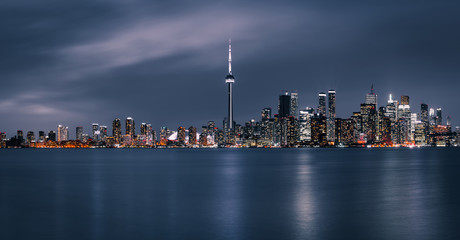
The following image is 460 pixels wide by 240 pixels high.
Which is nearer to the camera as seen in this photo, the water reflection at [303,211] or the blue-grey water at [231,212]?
the blue-grey water at [231,212]

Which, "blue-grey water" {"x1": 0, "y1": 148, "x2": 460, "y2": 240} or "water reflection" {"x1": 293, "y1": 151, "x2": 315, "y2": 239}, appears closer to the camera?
"blue-grey water" {"x1": 0, "y1": 148, "x2": 460, "y2": 240}

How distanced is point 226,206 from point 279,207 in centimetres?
477

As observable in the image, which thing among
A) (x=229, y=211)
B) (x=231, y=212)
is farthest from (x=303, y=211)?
(x=229, y=211)

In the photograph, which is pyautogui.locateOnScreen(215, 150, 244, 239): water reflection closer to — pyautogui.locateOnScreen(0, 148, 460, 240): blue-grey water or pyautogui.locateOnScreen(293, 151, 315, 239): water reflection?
pyautogui.locateOnScreen(0, 148, 460, 240): blue-grey water

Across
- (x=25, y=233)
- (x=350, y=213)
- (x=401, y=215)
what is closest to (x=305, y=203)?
(x=350, y=213)

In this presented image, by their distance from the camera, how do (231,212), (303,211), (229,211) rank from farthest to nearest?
(229,211) → (303,211) → (231,212)

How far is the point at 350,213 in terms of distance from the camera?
39.1 metres

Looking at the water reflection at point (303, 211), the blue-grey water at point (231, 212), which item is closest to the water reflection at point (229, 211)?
the blue-grey water at point (231, 212)

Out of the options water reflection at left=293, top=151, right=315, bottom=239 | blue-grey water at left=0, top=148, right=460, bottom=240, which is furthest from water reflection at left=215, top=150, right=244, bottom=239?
water reflection at left=293, top=151, right=315, bottom=239

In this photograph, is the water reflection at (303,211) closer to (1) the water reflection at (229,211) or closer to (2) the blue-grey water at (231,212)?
(2) the blue-grey water at (231,212)

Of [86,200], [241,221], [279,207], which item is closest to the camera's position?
[241,221]

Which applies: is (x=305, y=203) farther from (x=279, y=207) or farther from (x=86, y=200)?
(x=86, y=200)

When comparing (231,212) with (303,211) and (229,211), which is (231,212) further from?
(303,211)

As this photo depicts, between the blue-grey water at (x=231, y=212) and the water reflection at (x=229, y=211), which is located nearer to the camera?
the blue-grey water at (x=231, y=212)
